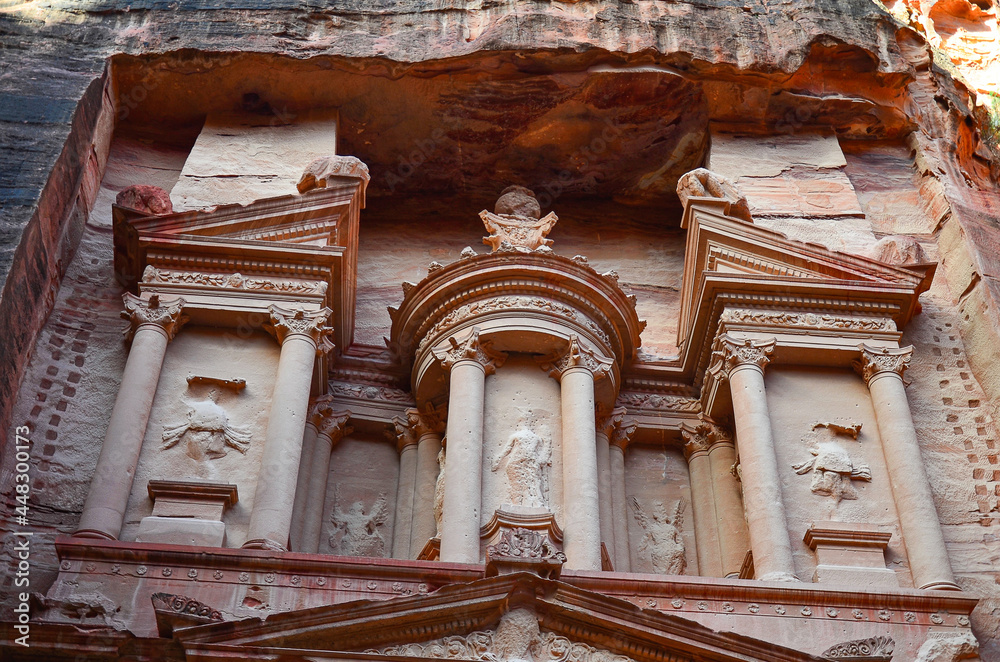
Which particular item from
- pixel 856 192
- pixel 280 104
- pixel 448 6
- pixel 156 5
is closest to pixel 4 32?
pixel 156 5

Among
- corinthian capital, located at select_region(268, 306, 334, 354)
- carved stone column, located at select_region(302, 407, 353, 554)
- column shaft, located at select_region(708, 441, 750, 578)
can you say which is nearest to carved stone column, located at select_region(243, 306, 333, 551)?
corinthian capital, located at select_region(268, 306, 334, 354)

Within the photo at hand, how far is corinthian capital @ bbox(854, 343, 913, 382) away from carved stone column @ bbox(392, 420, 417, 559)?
4.66m

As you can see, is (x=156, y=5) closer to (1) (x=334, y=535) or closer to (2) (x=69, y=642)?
(1) (x=334, y=535)

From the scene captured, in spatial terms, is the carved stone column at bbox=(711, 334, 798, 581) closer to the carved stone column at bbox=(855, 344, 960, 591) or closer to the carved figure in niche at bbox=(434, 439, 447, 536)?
the carved stone column at bbox=(855, 344, 960, 591)

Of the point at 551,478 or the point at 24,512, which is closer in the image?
the point at 24,512

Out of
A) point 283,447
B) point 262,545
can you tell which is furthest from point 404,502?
point 262,545

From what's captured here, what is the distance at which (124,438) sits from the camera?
11359mm

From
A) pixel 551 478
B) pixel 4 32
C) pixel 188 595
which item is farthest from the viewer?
pixel 4 32

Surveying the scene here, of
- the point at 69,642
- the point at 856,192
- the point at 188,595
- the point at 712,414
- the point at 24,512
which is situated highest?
the point at 856,192

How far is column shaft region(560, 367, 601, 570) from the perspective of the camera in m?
11.1

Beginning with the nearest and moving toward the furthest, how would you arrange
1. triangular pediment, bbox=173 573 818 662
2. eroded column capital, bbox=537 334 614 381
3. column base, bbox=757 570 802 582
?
triangular pediment, bbox=173 573 818 662, column base, bbox=757 570 802 582, eroded column capital, bbox=537 334 614 381

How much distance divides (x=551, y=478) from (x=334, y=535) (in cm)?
239

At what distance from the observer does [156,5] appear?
16578 millimetres

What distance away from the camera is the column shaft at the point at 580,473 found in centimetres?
1112
